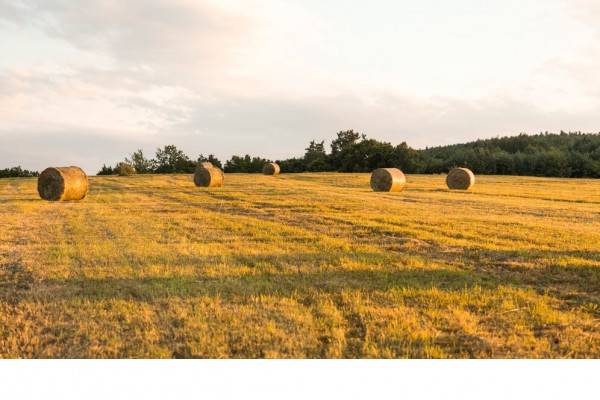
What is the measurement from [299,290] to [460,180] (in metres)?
33.6

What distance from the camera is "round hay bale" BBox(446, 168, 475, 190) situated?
1543 inches

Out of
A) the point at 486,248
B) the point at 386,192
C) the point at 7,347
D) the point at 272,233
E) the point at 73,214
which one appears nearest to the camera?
the point at 7,347

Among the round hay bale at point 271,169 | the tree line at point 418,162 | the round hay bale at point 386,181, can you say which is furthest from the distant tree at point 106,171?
the round hay bale at point 386,181

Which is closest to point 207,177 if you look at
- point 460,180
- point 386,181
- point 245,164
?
point 386,181

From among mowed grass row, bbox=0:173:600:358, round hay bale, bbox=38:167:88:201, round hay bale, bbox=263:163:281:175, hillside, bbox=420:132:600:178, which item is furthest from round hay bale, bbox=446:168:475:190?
hillside, bbox=420:132:600:178

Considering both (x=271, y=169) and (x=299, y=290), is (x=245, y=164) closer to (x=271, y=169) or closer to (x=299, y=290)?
(x=271, y=169)

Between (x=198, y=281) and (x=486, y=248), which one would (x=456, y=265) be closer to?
(x=486, y=248)

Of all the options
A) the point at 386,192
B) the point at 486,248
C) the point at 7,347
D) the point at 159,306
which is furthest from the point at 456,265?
the point at 386,192

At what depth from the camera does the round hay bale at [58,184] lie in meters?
26.2

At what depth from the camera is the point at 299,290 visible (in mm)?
8039

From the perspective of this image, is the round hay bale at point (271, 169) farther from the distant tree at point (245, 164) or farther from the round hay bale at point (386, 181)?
the round hay bale at point (386, 181)

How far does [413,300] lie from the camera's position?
24.7 feet

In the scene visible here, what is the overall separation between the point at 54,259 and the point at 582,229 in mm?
14326
